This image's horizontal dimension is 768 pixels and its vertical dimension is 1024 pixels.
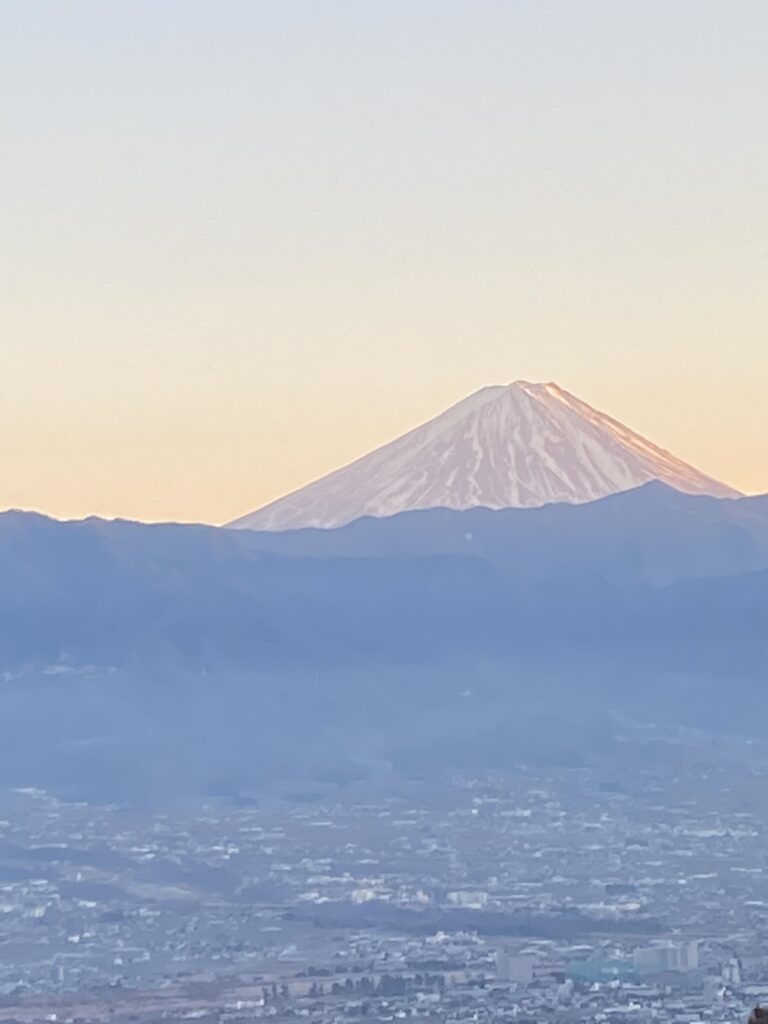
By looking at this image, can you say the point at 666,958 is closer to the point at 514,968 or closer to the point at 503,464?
the point at 514,968

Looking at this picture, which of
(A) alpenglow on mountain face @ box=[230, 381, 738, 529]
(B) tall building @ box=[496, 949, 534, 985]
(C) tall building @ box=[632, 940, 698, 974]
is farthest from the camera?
(A) alpenglow on mountain face @ box=[230, 381, 738, 529]

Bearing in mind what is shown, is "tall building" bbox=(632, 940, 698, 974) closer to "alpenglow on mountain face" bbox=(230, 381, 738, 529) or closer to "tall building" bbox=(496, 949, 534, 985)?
"tall building" bbox=(496, 949, 534, 985)

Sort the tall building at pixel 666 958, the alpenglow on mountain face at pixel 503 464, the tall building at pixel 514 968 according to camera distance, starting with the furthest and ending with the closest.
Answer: the alpenglow on mountain face at pixel 503 464, the tall building at pixel 666 958, the tall building at pixel 514 968

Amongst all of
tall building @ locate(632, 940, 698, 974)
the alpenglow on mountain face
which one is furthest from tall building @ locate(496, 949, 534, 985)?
the alpenglow on mountain face

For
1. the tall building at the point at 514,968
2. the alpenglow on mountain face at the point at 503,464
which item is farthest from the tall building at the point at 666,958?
the alpenglow on mountain face at the point at 503,464

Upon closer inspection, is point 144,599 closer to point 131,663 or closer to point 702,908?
point 131,663

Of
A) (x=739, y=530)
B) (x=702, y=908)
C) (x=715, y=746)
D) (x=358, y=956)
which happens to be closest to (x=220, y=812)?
(x=715, y=746)

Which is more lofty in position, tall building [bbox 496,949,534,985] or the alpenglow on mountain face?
the alpenglow on mountain face

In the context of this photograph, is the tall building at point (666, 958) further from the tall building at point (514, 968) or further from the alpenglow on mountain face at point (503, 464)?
the alpenglow on mountain face at point (503, 464)
